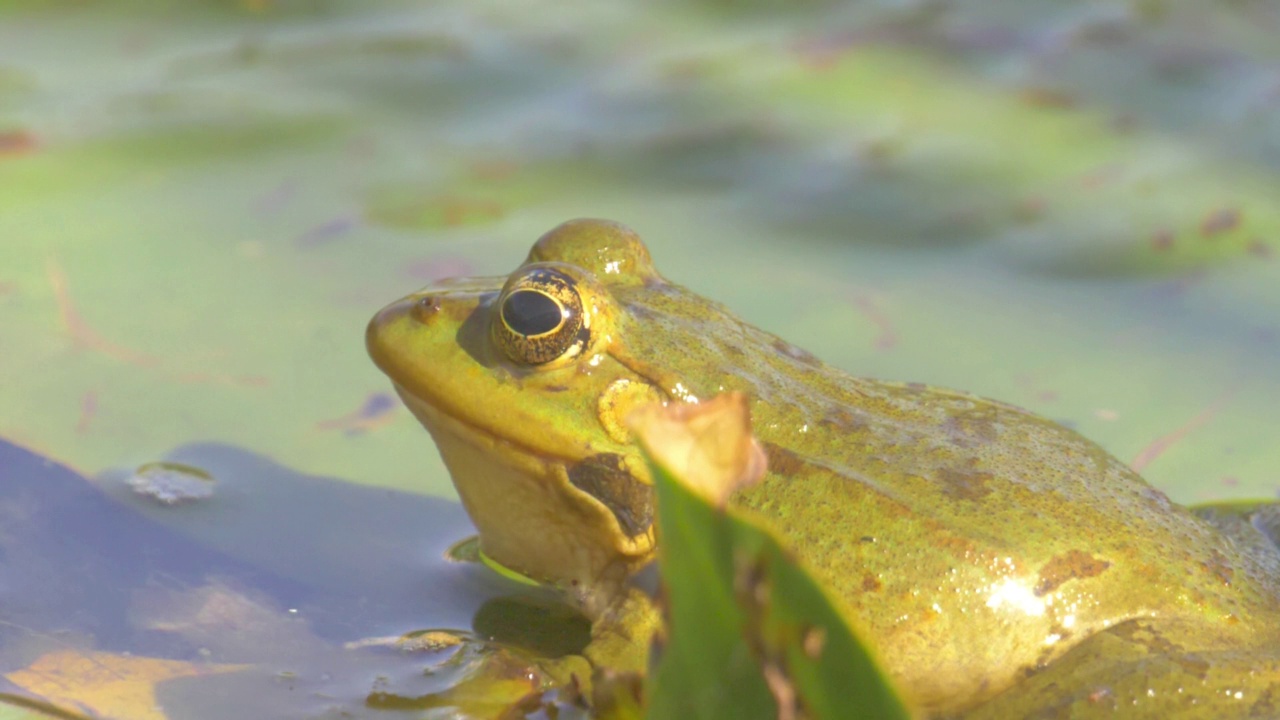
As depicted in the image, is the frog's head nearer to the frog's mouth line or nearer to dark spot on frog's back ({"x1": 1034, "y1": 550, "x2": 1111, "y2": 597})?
the frog's mouth line

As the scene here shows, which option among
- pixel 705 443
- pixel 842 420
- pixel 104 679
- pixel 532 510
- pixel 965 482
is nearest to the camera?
pixel 705 443

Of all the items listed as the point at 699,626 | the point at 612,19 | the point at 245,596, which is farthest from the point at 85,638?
the point at 612,19

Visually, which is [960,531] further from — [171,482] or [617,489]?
[171,482]

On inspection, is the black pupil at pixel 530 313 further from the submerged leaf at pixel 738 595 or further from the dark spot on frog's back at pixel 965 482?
the submerged leaf at pixel 738 595

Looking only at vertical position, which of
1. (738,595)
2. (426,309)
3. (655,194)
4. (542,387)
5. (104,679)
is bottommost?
(738,595)

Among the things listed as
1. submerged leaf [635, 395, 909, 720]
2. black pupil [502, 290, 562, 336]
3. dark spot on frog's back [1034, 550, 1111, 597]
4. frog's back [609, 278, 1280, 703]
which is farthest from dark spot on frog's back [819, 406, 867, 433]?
submerged leaf [635, 395, 909, 720]

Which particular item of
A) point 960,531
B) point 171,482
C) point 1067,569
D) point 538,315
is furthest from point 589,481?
point 171,482
